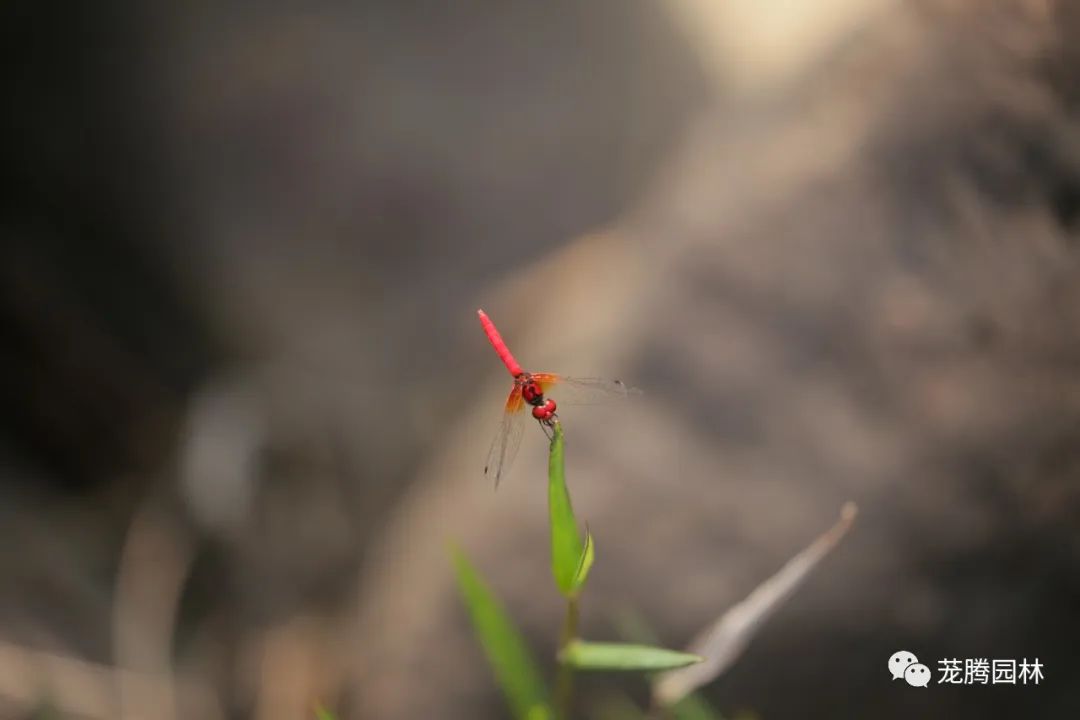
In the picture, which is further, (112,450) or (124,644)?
(112,450)

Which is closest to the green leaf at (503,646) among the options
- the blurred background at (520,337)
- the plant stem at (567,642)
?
the plant stem at (567,642)

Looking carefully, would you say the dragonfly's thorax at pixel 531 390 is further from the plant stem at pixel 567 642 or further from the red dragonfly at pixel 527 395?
the plant stem at pixel 567 642

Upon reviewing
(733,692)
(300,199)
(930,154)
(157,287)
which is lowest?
(733,692)

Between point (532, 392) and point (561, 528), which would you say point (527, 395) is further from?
point (561, 528)

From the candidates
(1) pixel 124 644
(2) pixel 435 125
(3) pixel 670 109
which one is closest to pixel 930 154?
(3) pixel 670 109

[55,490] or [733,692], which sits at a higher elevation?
[55,490]

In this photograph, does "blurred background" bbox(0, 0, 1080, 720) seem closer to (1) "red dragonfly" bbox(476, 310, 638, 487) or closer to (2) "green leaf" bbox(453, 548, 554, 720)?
(1) "red dragonfly" bbox(476, 310, 638, 487)

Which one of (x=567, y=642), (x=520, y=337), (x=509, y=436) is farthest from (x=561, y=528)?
(x=520, y=337)

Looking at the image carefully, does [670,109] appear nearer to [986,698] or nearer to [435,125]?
[435,125]
